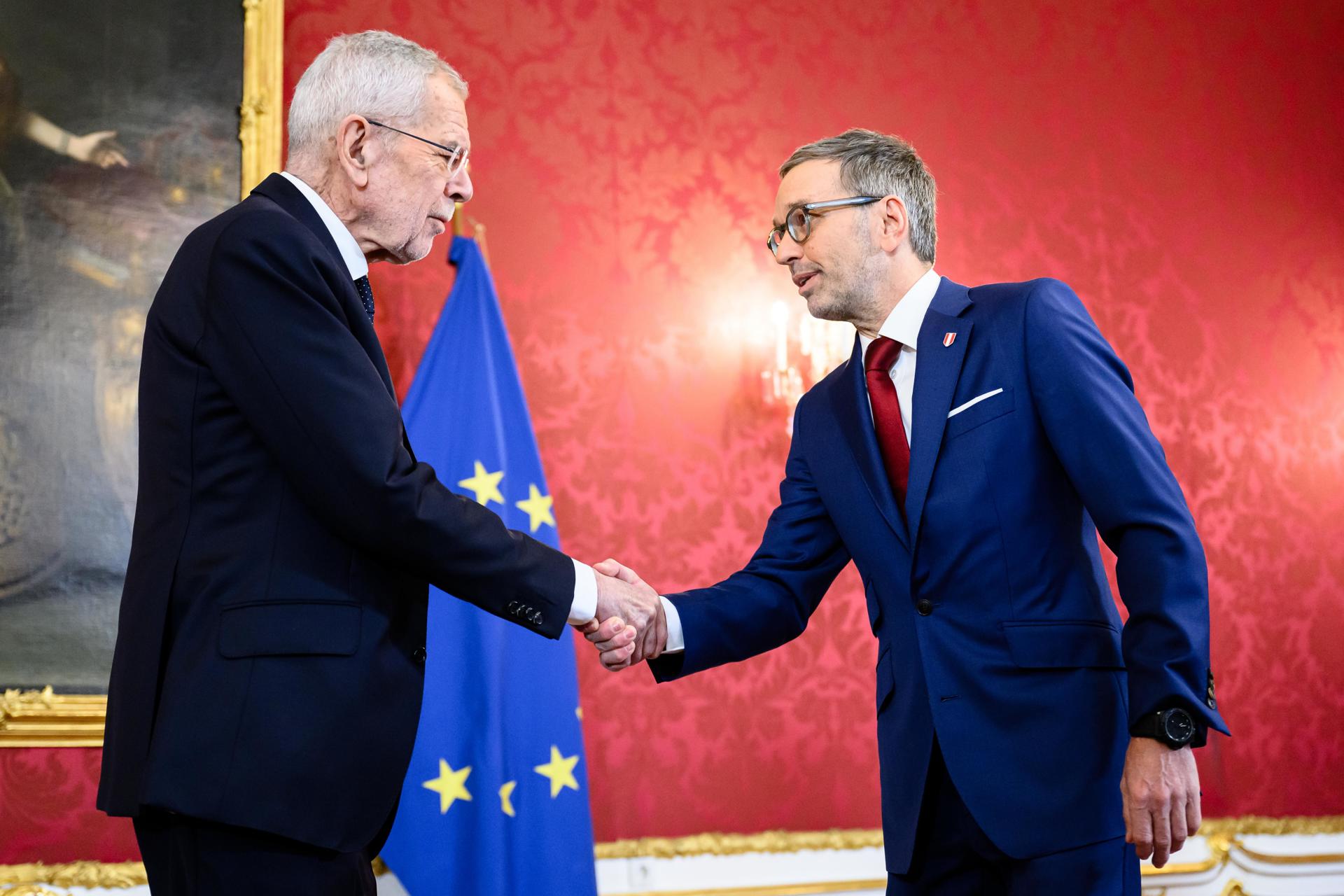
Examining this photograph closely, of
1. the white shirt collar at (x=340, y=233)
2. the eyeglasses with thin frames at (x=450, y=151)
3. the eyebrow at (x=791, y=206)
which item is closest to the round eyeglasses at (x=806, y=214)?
the eyebrow at (x=791, y=206)

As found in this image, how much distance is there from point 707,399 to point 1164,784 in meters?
2.53

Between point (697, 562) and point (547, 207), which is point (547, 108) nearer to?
point (547, 207)

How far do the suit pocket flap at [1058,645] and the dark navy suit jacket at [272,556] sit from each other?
89 cm

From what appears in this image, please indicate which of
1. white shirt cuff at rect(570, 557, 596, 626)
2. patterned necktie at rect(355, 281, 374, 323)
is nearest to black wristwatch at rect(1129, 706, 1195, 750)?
white shirt cuff at rect(570, 557, 596, 626)

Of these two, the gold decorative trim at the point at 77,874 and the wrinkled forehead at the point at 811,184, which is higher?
the wrinkled forehead at the point at 811,184

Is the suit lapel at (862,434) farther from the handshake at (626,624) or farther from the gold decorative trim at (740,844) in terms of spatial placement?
the gold decorative trim at (740,844)

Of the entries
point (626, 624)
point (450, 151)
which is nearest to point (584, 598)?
point (626, 624)

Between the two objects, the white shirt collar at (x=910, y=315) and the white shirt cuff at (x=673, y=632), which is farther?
the white shirt cuff at (x=673, y=632)

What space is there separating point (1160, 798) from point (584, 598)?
38.7 inches

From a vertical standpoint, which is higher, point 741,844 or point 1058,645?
point 1058,645

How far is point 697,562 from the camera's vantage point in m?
3.96

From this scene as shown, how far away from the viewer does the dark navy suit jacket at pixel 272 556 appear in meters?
1.48

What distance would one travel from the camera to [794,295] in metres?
4.18

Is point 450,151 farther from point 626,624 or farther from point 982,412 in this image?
point 982,412
